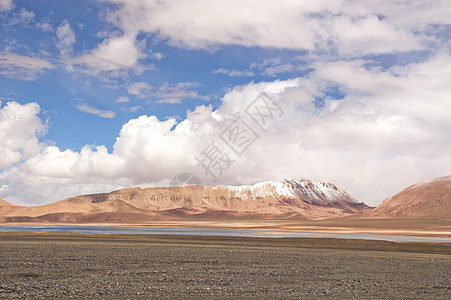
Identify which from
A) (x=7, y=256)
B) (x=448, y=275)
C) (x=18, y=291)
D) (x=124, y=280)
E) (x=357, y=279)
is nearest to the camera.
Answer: (x=18, y=291)

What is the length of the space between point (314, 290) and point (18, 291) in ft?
43.9

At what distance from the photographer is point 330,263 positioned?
104 feet

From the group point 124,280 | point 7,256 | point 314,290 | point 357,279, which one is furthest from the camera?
point 7,256

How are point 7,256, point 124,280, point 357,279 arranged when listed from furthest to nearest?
1. point 7,256
2. point 357,279
3. point 124,280

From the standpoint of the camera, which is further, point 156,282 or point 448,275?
point 448,275

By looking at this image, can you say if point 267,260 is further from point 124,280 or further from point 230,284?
point 124,280

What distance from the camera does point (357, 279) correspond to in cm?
2364

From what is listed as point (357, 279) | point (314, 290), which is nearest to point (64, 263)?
point (314, 290)

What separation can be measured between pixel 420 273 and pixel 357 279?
6.50 metres

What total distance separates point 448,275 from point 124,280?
20.5 m

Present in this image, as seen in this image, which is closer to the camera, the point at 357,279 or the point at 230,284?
the point at 230,284

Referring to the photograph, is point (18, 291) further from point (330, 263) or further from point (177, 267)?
point (330, 263)

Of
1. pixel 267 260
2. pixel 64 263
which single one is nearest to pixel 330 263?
pixel 267 260

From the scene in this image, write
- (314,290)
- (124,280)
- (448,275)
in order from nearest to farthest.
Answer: (314,290) → (124,280) → (448,275)
